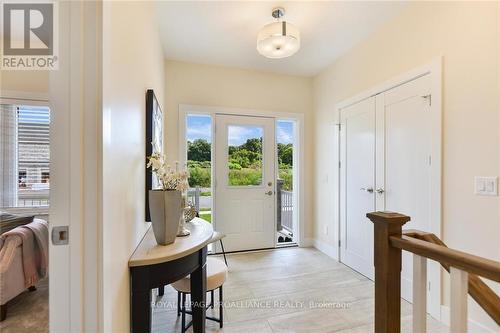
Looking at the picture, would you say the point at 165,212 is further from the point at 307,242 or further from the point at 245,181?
the point at 307,242

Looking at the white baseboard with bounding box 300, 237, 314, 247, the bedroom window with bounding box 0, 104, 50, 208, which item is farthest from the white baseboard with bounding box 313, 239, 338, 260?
the bedroom window with bounding box 0, 104, 50, 208

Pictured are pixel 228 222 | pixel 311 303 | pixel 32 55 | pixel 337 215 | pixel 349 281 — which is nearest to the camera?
pixel 32 55

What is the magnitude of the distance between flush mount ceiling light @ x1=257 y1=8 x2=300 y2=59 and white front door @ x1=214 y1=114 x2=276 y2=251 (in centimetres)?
137

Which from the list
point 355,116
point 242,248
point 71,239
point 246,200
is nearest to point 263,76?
point 355,116

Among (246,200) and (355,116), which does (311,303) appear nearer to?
(246,200)

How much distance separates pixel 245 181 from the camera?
12.2 ft

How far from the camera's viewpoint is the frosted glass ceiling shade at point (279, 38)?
7.52 ft

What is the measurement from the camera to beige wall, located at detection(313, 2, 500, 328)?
1.70 m

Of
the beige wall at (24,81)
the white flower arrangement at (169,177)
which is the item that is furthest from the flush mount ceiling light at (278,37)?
the beige wall at (24,81)

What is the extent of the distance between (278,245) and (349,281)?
1332 millimetres

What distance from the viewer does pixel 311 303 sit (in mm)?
2283

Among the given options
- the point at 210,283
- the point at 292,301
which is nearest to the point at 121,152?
the point at 210,283

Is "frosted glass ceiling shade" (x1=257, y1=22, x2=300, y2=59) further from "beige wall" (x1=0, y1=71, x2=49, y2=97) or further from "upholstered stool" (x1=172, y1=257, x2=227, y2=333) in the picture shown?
"beige wall" (x1=0, y1=71, x2=49, y2=97)

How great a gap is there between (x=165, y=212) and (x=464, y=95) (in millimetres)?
2263
